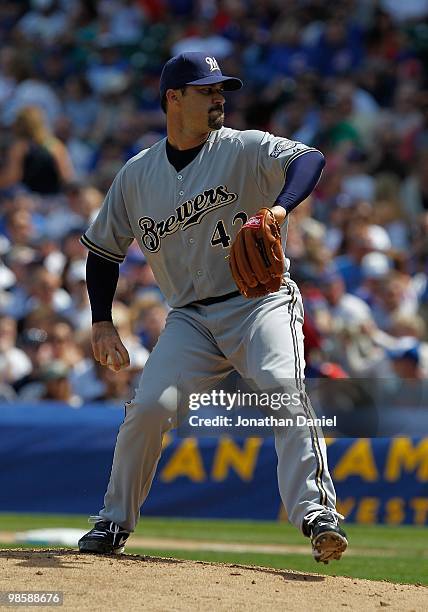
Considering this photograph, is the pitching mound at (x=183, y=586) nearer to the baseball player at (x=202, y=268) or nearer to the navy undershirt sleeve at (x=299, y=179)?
the baseball player at (x=202, y=268)

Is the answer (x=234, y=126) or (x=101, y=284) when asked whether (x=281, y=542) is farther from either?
(x=234, y=126)

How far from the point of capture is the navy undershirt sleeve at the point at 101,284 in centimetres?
572

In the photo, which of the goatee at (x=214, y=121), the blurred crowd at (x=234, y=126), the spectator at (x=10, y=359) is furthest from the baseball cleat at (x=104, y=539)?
the spectator at (x=10, y=359)

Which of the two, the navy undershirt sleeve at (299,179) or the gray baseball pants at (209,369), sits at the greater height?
the navy undershirt sleeve at (299,179)

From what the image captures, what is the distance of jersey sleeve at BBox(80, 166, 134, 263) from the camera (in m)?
5.65

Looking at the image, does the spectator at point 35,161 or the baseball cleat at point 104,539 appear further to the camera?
the spectator at point 35,161

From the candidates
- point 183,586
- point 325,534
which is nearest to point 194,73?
point 325,534

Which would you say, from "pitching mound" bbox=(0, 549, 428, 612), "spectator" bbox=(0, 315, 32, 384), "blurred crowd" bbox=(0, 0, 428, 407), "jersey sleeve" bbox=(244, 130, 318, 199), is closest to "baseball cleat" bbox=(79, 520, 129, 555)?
"pitching mound" bbox=(0, 549, 428, 612)

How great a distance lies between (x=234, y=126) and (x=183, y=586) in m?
9.64

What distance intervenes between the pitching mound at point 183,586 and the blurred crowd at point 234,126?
160 inches

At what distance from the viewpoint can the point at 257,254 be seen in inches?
192

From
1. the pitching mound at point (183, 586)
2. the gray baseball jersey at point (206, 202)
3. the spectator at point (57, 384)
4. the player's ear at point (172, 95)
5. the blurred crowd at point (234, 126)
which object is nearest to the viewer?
the pitching mound at point (183, 586)

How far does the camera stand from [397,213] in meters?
12.3

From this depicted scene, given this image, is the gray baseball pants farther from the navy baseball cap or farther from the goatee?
the navy baseball cap
